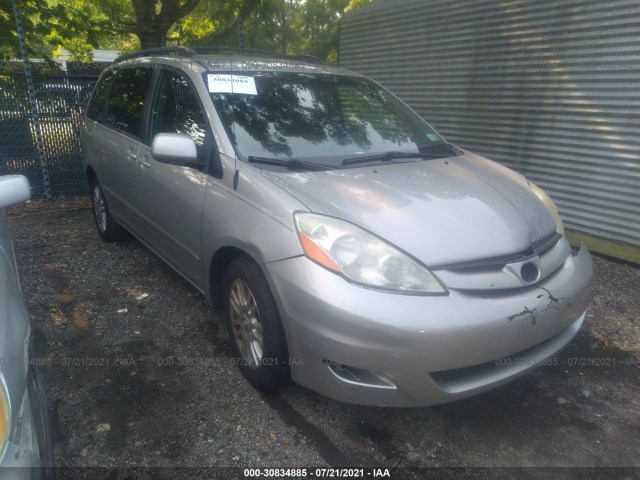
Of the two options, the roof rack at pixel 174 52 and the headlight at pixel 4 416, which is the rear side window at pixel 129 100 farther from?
the headlight at pixel 4 416

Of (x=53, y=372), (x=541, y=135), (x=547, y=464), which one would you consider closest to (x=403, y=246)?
(x=547, y=464)

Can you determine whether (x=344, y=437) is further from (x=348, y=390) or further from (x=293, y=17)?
(x=293, y=17)

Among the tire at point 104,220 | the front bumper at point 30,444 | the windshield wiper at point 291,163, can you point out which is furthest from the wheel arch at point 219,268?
the tire at point 104,220

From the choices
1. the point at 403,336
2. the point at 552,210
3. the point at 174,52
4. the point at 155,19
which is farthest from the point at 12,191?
the point at 155,19

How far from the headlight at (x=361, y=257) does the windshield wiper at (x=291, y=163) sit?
0.55 meters

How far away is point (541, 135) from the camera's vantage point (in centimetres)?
538

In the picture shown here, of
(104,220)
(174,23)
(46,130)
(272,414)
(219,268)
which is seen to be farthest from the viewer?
(174,23)

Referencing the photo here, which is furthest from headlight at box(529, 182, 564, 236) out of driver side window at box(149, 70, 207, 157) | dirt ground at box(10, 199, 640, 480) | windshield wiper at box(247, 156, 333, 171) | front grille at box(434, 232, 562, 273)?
driver side window at box(149, 70, 207, 157)

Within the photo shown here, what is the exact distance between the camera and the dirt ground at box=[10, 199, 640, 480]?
2.32 meters

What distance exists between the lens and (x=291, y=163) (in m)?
2.78

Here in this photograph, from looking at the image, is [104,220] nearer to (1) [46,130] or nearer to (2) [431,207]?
(1) [46,130]

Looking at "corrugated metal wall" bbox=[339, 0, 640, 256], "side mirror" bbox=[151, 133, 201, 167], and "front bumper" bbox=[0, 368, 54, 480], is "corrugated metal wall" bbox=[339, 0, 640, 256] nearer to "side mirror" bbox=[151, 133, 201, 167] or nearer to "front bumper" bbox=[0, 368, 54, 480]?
"side mirror" bbox=[151, 133, 201, 167]

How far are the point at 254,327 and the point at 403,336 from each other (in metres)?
0.91

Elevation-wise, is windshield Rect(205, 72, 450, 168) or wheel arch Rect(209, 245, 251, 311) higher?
windshield Rect(205, 72, 450, 168)
